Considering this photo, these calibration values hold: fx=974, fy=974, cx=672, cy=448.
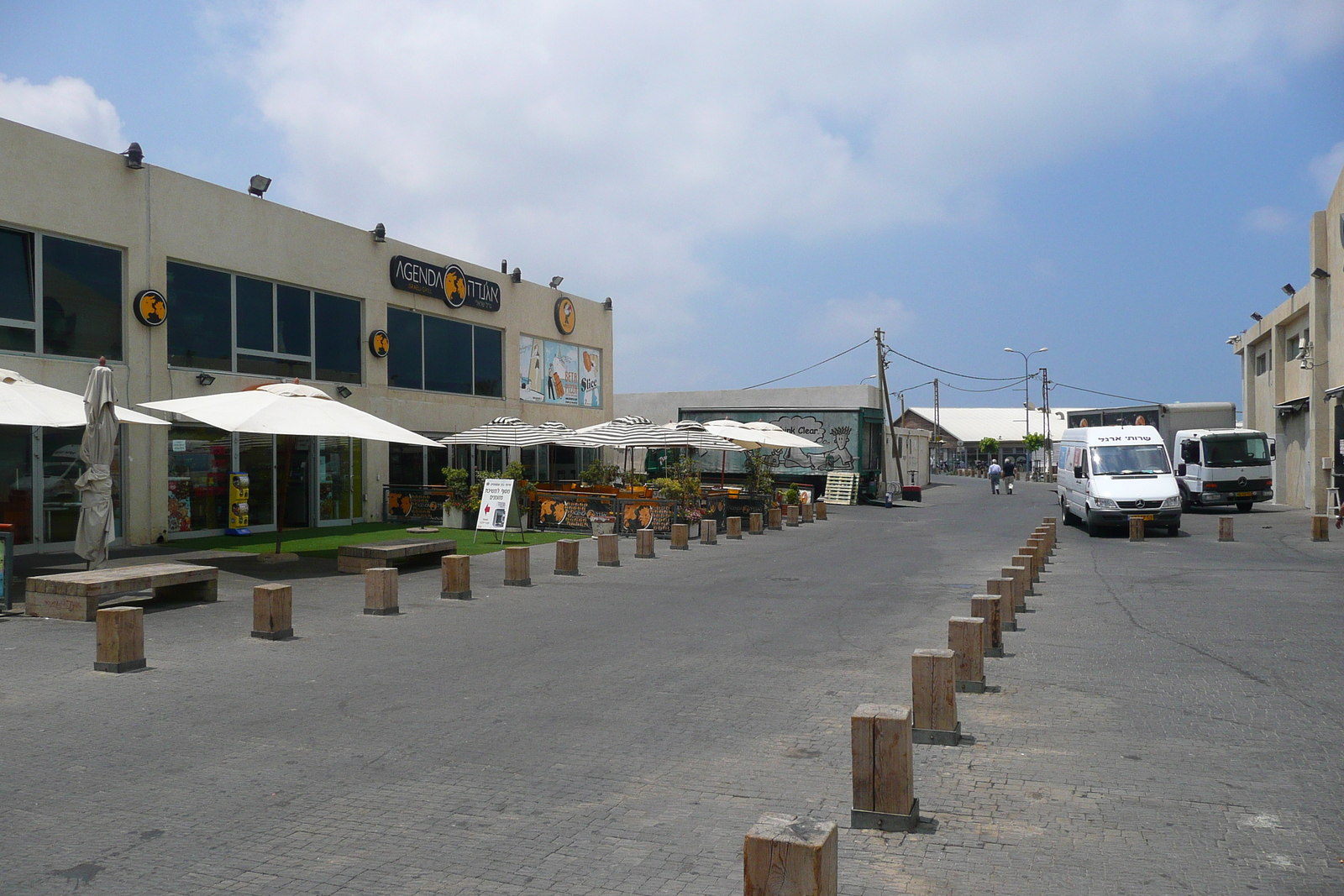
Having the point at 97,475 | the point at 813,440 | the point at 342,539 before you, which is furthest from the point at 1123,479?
the point at 97,475

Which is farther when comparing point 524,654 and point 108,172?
A: point 108,172

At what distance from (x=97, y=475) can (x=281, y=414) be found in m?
2.68

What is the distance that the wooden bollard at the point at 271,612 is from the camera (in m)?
8.93

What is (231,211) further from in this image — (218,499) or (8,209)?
(218,499)

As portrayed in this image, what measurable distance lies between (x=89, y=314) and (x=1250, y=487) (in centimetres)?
2875

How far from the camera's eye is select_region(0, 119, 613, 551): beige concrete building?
15328mm

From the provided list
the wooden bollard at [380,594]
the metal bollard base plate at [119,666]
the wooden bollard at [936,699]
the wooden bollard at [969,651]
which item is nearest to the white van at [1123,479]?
the wooden bollard at [969,651]

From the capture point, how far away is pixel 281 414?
13.6m

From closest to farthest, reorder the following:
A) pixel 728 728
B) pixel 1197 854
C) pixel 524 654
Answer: pixel 1197 854
pixel 728 728
pixel 524 654

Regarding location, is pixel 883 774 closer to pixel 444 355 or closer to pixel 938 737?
pixel 938 737

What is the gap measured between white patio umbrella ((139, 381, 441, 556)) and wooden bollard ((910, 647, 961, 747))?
32.4 feet

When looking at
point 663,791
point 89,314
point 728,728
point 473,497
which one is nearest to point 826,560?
point 473,497

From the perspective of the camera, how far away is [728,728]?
616 centimetres

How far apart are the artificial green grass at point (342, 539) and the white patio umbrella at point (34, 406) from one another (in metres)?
4.47
